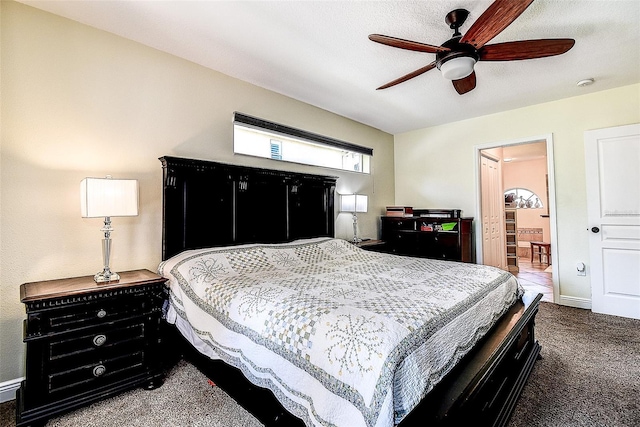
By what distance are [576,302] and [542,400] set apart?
8.09 feet

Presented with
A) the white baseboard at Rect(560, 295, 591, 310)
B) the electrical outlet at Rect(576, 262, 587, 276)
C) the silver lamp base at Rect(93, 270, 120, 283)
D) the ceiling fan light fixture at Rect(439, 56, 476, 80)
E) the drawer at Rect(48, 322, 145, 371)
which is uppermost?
the ceiling fan light fixture at Rect(439, 56, 476, 80)

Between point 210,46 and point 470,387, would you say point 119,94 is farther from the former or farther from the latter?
point 470,387

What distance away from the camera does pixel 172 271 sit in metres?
2.21

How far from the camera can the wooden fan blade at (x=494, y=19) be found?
1.49 m

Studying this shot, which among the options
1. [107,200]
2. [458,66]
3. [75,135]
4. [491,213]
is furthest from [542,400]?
[491,213]

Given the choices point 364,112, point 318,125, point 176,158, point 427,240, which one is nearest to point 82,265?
point 176,158

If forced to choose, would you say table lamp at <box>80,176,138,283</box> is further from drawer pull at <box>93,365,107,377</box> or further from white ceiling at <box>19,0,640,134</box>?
white ceiling at <box>19,0,640,134</box>

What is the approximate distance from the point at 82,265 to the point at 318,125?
287cm

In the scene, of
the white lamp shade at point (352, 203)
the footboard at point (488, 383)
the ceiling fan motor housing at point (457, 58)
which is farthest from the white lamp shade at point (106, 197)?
the white lamp shade at point (352, 203)

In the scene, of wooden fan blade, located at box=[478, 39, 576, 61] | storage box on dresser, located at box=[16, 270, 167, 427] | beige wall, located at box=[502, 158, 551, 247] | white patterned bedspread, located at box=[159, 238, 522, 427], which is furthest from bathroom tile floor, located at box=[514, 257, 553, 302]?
storage box on dresser, located at box=[16, 270, 167, 427]

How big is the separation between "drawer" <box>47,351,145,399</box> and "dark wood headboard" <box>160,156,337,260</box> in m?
0.81

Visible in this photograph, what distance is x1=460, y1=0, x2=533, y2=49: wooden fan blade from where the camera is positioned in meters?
1.49

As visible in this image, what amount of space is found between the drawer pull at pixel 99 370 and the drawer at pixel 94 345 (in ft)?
0.15

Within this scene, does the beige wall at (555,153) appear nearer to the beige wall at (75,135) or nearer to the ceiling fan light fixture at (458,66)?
the ceiling fan light fixture at (458,66)
